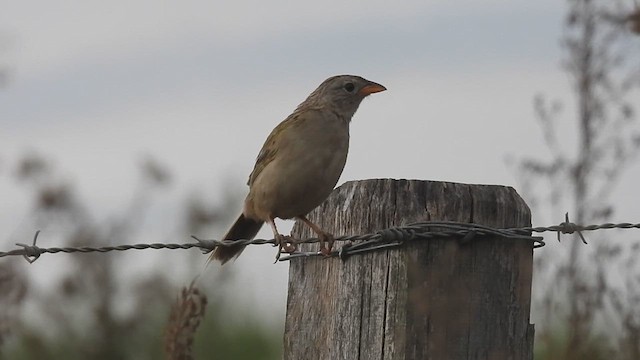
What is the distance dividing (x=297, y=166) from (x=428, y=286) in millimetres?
1972

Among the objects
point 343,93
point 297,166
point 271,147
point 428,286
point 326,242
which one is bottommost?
point 428,286

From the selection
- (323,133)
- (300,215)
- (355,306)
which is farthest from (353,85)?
(355,306)

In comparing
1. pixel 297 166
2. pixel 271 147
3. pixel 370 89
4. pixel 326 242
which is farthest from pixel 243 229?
pixel 326 242

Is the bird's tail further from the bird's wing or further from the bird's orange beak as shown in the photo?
Result: the bird's orange beak

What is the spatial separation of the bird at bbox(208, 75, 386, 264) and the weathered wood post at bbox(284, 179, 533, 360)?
1.07m

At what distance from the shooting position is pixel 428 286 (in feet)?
13.7

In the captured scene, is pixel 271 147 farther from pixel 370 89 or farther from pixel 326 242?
pixel 326 242

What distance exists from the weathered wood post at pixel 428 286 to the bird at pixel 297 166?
1.07 metres

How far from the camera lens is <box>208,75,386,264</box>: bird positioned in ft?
19.5

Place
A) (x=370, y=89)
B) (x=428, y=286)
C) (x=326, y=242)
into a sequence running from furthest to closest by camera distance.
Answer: (x=370, y=89) < (x=326, y=242) < (x=428, y=286)

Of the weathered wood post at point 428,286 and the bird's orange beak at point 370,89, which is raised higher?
the bird's orange beak at point 370,89

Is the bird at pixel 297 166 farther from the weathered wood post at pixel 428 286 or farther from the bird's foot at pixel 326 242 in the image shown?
the weathered wood post at pixel 428 286

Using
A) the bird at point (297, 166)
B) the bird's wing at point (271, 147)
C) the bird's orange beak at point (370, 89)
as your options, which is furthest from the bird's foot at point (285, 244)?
the bird's orange beak at point (370, 89)

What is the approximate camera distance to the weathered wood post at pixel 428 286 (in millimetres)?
4168
